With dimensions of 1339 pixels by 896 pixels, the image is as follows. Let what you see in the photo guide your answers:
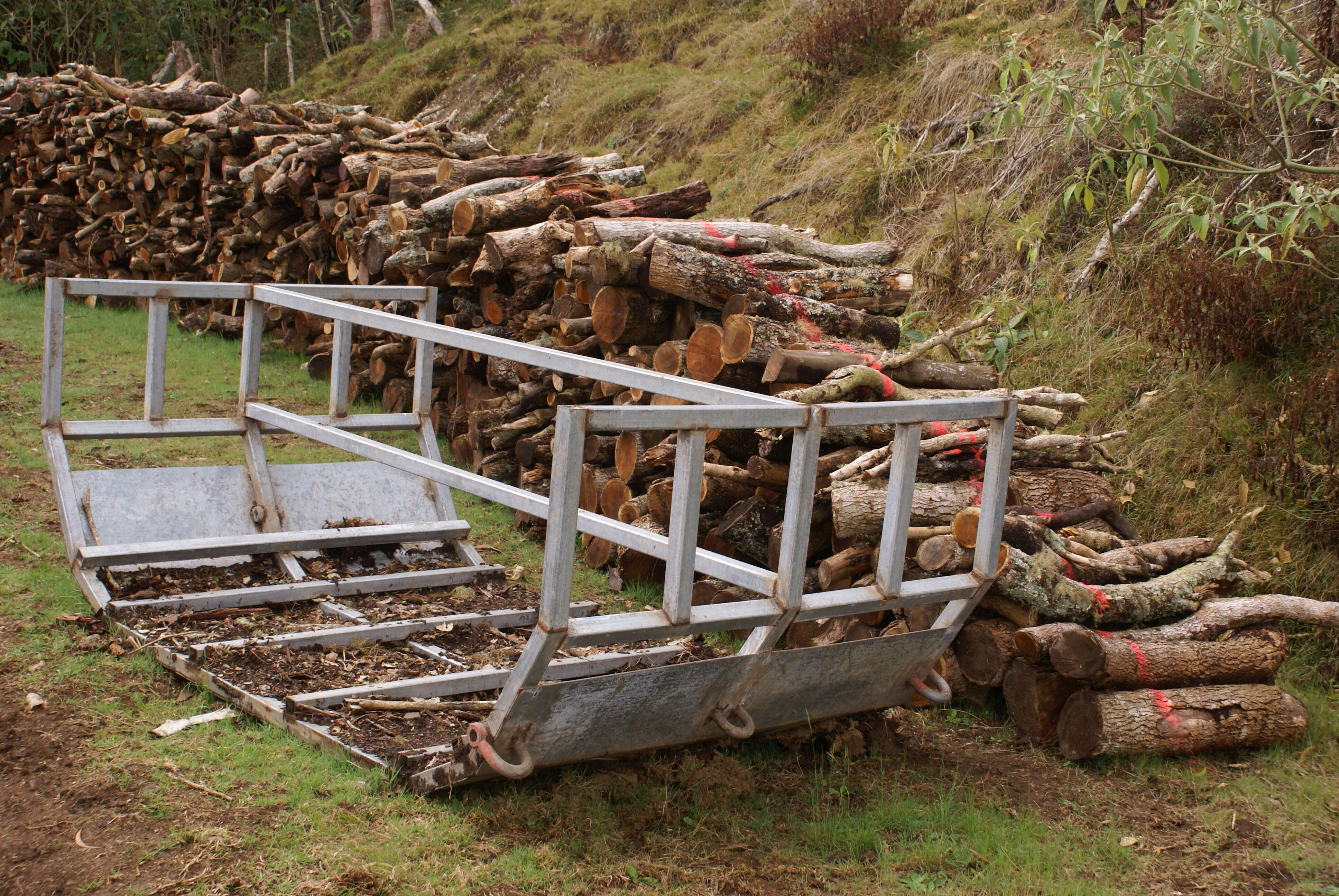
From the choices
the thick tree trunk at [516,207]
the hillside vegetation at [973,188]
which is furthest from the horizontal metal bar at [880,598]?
the thick tree trunk at [516,207]

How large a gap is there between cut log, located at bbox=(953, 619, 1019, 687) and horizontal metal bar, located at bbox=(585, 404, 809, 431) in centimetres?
174

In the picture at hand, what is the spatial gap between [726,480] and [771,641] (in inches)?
86.7

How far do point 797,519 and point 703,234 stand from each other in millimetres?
3814

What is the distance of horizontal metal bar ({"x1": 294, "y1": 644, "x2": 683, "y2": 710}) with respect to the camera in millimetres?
3945

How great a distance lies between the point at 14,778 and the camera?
3373mm

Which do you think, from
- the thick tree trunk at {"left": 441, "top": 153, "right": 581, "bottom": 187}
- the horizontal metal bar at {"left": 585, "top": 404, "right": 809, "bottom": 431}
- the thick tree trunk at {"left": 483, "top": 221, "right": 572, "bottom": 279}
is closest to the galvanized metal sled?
the horizontal metal bar at {"left": 585, "top": 404, "right": 809, "bottom": 431}

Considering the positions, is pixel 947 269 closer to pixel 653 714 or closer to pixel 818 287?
pixel 818 287

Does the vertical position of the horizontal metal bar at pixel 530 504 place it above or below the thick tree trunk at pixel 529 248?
below

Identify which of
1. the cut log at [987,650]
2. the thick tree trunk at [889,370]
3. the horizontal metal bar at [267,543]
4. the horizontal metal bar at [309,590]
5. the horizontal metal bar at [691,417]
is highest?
the horizontal metal bar at [691,417]

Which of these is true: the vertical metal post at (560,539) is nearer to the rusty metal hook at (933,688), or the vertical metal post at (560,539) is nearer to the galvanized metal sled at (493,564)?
the galvanized metal sled at (493,564)

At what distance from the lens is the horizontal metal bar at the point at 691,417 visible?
269 centimetres

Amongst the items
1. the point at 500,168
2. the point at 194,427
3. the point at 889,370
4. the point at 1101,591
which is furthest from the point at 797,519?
the point at 500,168

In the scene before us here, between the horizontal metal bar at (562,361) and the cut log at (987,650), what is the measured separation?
4.58ft

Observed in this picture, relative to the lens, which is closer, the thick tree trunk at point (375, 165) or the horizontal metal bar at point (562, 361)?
the horizontal metal bar at point (562, 361)
